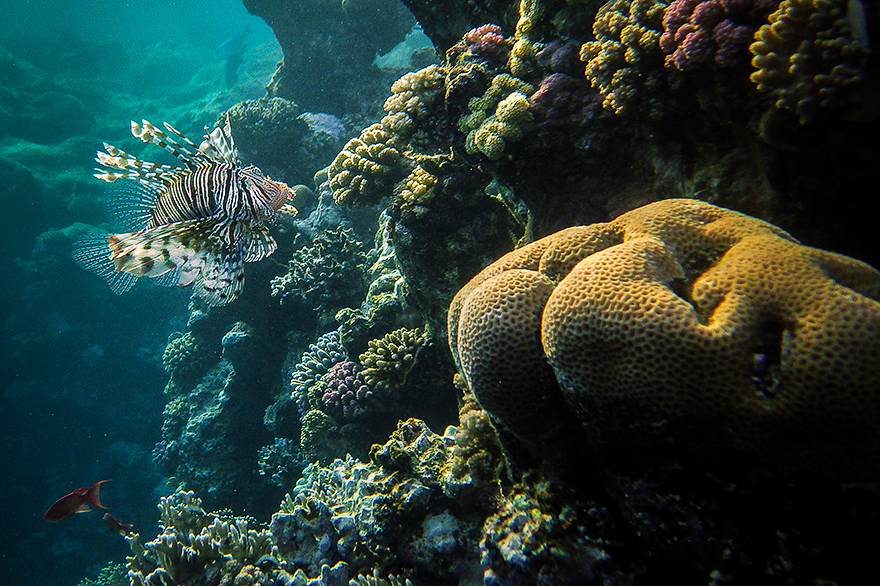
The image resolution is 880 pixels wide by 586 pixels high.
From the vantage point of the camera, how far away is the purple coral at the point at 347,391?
15.6 feet

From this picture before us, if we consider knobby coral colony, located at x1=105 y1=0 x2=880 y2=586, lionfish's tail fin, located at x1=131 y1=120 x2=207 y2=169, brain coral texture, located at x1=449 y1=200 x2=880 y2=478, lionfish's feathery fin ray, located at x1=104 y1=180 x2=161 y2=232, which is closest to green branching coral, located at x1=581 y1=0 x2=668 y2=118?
knobby coral colony, located at x1=105 y1=0 x2=880 y2=586

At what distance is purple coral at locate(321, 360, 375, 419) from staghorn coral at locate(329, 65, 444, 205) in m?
2.17

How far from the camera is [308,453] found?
215 inches

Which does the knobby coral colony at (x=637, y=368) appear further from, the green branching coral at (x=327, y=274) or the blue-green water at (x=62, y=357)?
the blue-green water at (x=62, y=357)

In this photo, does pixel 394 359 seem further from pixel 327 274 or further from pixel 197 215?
pixel 327 274

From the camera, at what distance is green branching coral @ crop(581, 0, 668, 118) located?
2.57 m

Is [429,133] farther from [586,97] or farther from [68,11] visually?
[68,11]

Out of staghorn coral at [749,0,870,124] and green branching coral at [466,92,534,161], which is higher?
green branching coral at [466,92,534,161]

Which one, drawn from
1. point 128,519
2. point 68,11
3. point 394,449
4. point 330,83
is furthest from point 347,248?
point 68,11

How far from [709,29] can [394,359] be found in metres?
3.90

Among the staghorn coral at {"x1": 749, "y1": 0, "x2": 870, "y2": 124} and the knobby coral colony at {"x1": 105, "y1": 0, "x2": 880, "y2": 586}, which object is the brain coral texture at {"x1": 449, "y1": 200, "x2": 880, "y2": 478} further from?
the staghorn coral at {"x1": 749, "y1": 0, "x2": 870, "y2": 124}

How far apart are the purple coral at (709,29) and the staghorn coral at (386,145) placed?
7.23 feet

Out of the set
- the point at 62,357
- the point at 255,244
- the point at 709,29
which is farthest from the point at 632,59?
the point at 62,357

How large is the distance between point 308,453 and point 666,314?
205 inches
